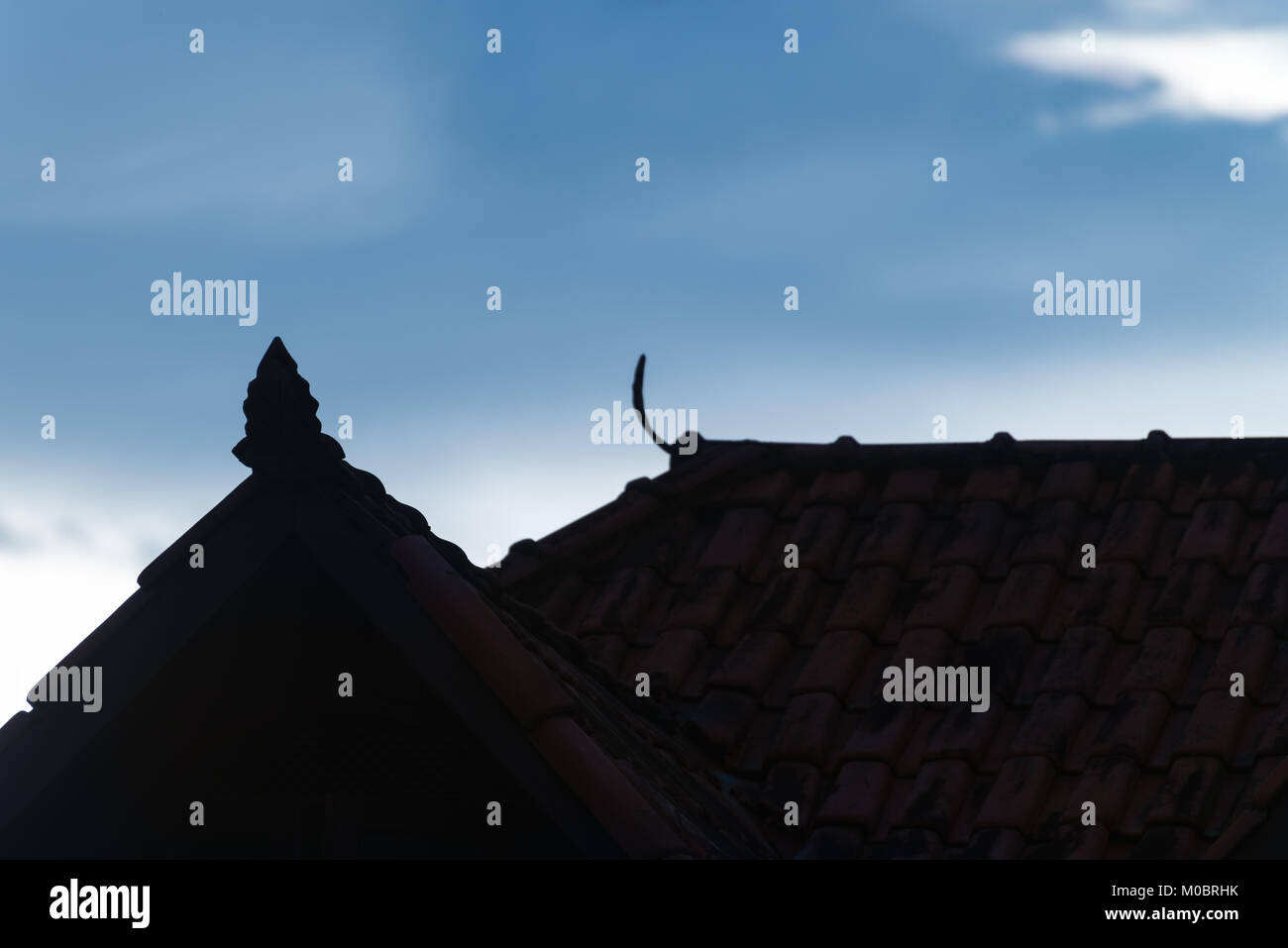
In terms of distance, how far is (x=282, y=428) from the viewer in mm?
5695

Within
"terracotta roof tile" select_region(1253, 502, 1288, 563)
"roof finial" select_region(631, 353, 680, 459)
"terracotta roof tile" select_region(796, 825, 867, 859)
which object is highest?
"roof finial" select_region(631, 353, 680, 459)

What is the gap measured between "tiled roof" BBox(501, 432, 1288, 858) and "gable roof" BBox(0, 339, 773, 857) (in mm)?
1127

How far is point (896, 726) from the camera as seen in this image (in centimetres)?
714

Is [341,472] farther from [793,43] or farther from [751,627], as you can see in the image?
[793,43]

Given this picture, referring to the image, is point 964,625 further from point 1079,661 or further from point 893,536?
point 893,536

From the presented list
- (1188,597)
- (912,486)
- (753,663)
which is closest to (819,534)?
(912,486)

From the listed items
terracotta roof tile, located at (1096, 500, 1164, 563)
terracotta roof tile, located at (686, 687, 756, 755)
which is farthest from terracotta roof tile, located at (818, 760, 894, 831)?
terracotta roof tile, located at (1096, 500, 1164, 563)

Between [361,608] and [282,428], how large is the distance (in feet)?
2.13

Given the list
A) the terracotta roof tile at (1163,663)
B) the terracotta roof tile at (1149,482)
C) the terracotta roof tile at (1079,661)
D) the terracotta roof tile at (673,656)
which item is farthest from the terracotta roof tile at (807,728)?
the terracotta roof tile at (1149,482)

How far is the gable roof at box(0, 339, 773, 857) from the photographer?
216 inches

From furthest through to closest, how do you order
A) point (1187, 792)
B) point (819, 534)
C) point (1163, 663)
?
point (819, 534) < point (1163, 663) < point (1187, 792)

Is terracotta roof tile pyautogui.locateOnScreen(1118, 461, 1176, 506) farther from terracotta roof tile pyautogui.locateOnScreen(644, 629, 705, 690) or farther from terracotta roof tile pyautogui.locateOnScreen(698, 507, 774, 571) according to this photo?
terracotta roof tile pyautogui.locateOnScreen(644, 629, 705, 690)

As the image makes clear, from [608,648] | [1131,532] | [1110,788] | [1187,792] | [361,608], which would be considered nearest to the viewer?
[361,608]
